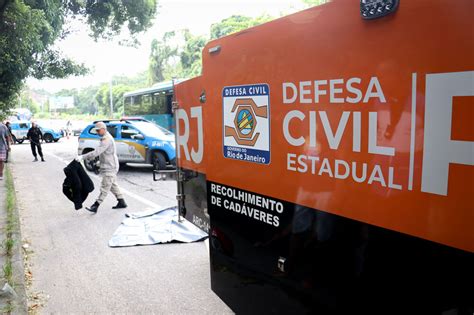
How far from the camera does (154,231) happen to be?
6.24m

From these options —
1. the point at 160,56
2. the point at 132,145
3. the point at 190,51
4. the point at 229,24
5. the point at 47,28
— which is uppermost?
the point at 229,24

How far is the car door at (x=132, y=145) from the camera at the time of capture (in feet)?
41.5

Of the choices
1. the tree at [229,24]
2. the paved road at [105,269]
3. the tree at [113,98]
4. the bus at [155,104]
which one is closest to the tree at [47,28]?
the bus at [155,104]

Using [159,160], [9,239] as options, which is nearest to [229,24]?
[159,160]

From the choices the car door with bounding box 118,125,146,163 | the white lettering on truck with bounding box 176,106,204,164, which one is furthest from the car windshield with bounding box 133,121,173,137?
the white lettering on truck with bounding box 176,106,204,164

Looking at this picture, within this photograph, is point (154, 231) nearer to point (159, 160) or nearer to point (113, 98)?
point (159, 160)

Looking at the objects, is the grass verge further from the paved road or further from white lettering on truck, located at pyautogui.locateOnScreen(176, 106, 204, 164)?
white lettering on truck, located at pyautogui.locateOnScreen(176, 106, 204, 164)

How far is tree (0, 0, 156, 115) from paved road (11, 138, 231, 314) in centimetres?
390

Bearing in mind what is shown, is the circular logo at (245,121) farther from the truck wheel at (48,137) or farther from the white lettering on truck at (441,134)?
the truck wheel at (48,137)

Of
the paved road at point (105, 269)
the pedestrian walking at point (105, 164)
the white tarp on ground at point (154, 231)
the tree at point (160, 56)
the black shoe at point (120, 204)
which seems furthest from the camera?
the tree at point (160, 56)

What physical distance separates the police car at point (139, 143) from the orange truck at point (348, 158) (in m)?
9.94

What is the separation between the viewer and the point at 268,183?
2.36 metres

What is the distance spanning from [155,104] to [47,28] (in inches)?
381

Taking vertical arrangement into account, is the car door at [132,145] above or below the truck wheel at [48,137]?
above
